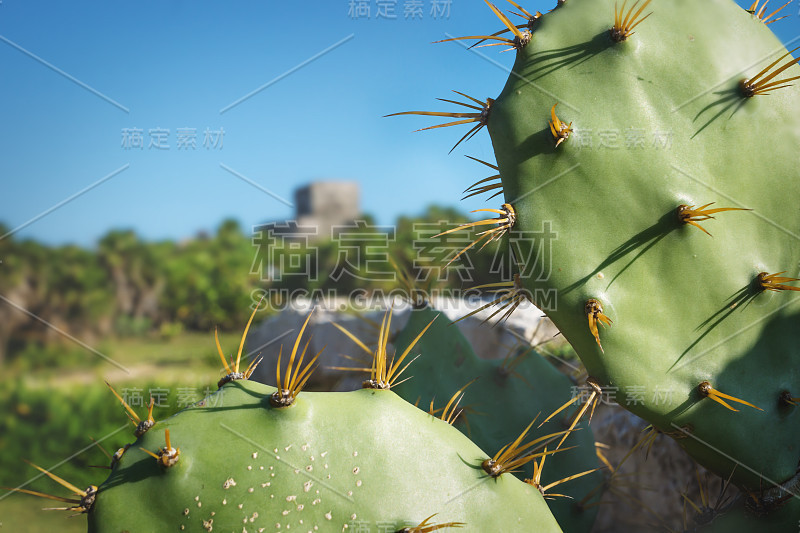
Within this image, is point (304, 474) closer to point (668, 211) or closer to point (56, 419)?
point (668, 211)

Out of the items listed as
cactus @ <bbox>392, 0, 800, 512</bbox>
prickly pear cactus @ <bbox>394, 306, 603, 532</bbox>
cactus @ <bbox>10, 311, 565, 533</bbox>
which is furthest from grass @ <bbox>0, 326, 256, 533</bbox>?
cactus @ <bbox>392, 0, 800, 512</bbox>

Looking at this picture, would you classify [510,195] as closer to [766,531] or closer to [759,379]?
[759,379]

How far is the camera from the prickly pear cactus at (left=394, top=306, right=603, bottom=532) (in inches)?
50.3

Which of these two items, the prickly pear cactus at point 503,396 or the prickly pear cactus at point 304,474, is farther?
the prickly pear cactus at point 503,396

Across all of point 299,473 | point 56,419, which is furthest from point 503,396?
point 56,419

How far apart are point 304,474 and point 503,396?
770 millimetres

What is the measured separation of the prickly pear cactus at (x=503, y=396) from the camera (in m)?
1.28

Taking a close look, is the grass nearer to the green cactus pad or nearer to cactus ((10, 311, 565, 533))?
cactus ((10, 311, 565, 533))

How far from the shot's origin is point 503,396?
1.40 meters

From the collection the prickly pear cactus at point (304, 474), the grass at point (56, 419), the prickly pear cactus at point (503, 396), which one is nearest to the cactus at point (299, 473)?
the prickly pear cactus at point (304, 474)

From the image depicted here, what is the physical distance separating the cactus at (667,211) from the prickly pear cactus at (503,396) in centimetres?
36

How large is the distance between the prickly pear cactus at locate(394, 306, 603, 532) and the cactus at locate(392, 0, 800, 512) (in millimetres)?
356

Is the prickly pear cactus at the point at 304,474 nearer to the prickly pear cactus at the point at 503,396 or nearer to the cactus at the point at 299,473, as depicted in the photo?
the cactus at the point at 299,473

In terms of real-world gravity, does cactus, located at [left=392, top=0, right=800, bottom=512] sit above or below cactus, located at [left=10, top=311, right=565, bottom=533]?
above
